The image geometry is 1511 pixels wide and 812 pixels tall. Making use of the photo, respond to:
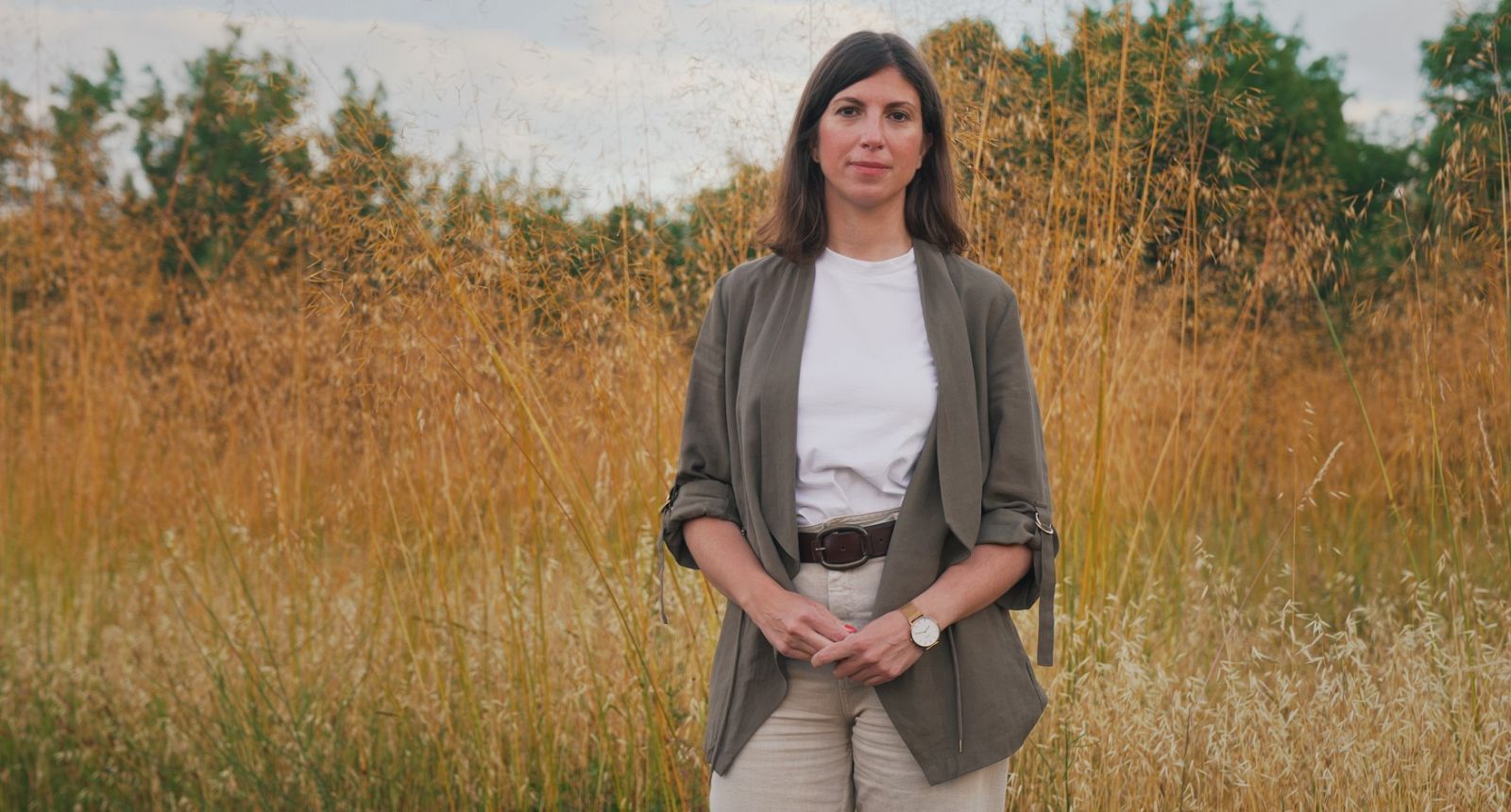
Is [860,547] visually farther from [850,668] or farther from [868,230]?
[868,230]

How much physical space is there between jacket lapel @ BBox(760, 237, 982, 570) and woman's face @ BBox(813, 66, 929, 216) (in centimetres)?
14

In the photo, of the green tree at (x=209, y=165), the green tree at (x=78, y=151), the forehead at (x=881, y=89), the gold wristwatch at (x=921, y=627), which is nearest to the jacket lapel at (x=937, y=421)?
the gold wristwatch at (x=921, y=627)

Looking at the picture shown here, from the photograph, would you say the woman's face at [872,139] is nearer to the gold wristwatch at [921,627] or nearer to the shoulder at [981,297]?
the shoulder at [981,297]

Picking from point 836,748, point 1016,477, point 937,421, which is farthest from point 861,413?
point 836,748

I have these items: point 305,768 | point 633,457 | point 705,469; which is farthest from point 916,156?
point 305,768

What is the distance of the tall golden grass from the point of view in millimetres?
2434

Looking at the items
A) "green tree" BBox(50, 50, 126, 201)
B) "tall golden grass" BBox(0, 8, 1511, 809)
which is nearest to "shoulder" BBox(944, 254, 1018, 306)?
"tall golden grass" BBox(0, 8, 1511, 809)

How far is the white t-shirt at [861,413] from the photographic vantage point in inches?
60.1

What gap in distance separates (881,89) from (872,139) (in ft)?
0.26

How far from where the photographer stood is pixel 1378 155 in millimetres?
9031

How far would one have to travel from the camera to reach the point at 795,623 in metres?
1.44

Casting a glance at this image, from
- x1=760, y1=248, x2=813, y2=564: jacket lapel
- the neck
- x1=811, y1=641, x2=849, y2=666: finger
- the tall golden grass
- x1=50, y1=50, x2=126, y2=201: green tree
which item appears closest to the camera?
x1=811, y1=641, x2=849, y2=666: finger

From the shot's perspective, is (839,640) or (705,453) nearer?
(839,640)

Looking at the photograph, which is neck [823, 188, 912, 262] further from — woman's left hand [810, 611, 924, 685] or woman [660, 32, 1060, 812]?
woman's left hand [810, 611, 924, 685]
